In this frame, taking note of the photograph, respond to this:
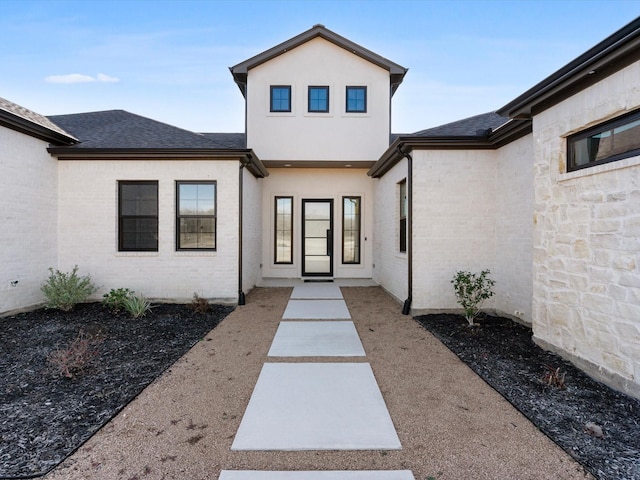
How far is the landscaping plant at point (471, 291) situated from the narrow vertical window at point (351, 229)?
4607 mm

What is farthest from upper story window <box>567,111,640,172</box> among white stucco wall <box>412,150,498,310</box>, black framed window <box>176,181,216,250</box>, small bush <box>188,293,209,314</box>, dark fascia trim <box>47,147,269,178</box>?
black framed window <box>176,181,216,250</box>

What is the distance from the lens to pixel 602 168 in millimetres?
3400

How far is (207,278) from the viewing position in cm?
716

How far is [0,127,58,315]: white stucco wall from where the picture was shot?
5922 mm

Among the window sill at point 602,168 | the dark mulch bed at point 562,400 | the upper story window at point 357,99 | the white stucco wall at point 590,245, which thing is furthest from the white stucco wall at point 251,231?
the window sill at point 602,168

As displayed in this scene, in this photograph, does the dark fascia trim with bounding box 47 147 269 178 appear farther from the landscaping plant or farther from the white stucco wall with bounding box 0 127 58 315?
the landscaping plant

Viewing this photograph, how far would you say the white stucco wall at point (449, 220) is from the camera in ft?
20.5

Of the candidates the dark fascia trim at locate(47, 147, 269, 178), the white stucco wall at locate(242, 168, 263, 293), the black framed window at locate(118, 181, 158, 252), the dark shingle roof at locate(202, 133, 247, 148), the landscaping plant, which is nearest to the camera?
the landscaping plant

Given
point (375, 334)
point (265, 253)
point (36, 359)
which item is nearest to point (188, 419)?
point (36, 359)

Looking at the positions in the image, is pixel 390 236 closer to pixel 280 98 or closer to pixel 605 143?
pixel 605 143

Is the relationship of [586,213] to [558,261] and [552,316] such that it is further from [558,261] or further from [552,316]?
[552,316]

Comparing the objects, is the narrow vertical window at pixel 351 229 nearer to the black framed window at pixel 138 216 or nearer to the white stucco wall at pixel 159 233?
the white stucco wall at pixel 159 233

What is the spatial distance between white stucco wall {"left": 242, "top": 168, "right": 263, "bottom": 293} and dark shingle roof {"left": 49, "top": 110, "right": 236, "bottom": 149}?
128cm

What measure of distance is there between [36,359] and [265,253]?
666 centimetres
